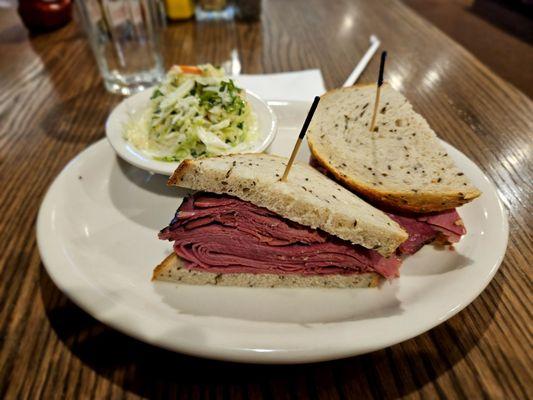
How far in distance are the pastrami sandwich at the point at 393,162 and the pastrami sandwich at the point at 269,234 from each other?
0.49 feet

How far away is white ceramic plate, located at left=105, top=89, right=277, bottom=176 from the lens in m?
1.56

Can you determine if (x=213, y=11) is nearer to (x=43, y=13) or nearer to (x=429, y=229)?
(x=43, y=13)

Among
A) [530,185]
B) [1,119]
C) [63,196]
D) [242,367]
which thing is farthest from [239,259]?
[1,119]

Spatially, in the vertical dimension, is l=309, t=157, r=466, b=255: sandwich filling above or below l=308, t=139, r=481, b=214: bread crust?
below

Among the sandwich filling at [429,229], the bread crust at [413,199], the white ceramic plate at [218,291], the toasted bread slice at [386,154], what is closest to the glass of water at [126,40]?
the white ceramic plate at [218,291]

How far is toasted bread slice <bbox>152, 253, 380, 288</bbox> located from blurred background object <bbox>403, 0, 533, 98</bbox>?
7.91 ft

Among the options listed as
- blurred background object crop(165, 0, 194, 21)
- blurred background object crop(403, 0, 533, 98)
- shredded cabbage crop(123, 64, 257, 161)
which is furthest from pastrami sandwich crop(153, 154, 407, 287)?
blurred background object crop(165, 0, 194, 21)

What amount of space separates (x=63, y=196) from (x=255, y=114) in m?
0.93

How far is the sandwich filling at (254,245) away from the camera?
4.07 ft

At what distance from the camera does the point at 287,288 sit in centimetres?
129

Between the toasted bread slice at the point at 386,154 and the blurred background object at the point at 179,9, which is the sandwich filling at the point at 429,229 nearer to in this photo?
the toasted bread slice at the point at 386,154

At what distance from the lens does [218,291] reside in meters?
1.27

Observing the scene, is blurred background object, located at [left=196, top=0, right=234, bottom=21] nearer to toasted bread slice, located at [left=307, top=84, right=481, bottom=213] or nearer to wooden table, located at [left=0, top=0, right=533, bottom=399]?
wooden table, located at [left=0, top=0, right=533, bottom=399]

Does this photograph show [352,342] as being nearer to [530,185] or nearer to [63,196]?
[63,196]
